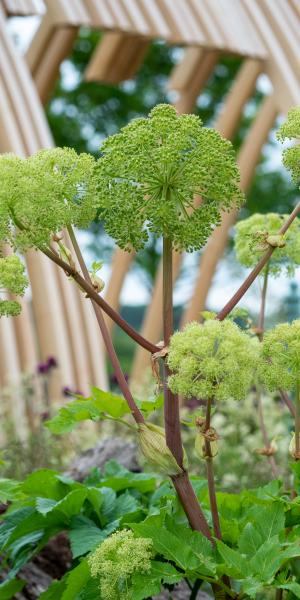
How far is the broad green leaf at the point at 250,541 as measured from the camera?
1460 millimetres

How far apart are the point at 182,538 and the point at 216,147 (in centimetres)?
57

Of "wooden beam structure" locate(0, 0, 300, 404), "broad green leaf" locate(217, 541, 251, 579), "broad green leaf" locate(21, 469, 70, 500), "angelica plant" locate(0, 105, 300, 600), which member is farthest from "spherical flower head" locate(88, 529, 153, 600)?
"wooden beam structure" locate(0, 0, 300, 404)

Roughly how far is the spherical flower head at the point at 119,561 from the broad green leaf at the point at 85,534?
0.24m

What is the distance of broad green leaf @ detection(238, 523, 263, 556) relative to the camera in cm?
146

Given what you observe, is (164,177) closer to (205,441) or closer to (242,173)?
(205,441)

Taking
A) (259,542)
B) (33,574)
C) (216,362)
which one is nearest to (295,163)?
(216,362)

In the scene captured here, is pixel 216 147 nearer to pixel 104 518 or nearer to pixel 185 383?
pixel 185 383

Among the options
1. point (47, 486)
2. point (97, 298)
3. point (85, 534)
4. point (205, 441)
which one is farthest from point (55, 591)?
point (97, 298)

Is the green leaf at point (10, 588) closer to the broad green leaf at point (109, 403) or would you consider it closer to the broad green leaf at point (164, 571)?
the broad green leaf at point (109, 403)

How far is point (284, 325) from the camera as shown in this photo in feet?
4.74

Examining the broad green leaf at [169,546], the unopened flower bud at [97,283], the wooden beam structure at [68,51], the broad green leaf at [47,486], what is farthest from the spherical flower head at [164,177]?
the wooden beam structure at [68,51]

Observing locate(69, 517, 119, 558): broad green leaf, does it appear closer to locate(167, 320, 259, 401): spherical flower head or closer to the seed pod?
the seed pod

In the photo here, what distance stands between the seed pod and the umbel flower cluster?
0.26 metres

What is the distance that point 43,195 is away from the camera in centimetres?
138
